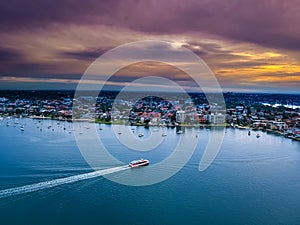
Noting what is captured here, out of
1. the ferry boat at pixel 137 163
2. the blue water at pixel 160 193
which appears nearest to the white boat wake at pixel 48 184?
the blue water at pixel 160 193

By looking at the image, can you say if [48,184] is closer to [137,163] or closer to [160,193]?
[160,193]

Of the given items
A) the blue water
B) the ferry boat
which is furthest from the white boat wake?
the ferry boat

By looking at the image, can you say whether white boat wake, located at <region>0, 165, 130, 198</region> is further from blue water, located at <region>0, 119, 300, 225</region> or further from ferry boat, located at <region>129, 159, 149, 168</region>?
ferry boat, located at <region>129, 159, 149, 168</region>

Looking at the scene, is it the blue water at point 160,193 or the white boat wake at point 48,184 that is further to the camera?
the white boat wake at point 48,184

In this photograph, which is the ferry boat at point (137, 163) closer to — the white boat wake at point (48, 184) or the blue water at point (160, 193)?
the blue water at point (160, 193)

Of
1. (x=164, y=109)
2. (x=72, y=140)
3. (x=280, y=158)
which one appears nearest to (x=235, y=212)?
(x=280, y=158)

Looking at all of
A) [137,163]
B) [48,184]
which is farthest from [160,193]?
[48,184]

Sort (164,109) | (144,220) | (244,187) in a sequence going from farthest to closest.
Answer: (164,109), (244,187), (144,220)

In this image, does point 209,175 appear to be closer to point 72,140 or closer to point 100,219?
point 100,219
